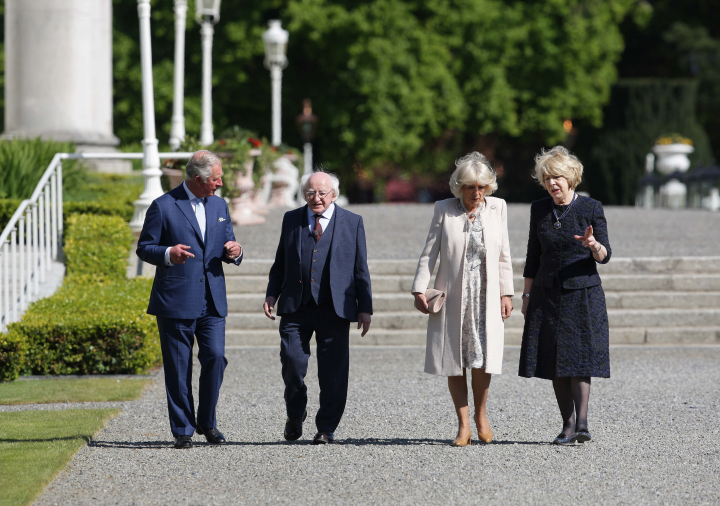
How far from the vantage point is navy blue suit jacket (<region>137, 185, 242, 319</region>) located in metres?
5.59

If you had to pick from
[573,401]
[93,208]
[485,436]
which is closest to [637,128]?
[93,208]

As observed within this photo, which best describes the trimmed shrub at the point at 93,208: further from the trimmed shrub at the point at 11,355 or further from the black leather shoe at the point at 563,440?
the black leather shoe at the point at 563,440

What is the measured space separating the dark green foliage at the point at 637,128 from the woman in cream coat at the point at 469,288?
2646 cm

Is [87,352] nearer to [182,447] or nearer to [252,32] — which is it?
[182,447]

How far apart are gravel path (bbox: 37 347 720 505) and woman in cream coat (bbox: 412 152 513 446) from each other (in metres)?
0.40

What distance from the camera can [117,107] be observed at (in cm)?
2717

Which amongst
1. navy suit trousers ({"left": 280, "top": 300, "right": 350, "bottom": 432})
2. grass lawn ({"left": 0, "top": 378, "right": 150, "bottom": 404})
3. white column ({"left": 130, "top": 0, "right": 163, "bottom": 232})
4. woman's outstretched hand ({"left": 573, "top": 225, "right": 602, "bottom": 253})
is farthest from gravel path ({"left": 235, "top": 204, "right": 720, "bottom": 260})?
woman's outstretched hand ({"left": 573, "top": 225, "right": 602, "bottom": 253})

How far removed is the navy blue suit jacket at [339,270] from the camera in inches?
225

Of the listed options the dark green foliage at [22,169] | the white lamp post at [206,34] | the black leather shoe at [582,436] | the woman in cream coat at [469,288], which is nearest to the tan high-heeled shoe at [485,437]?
the woman in cream coat at [469,288]

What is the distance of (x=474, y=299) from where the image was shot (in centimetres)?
570

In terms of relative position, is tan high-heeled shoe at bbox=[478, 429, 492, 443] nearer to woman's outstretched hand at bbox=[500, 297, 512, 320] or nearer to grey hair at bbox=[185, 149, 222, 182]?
woman's outstretched hand at bbox=[500, 297, 512, 320]

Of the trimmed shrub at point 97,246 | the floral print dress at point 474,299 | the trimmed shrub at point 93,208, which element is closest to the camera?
the floral print dress at point 474,299

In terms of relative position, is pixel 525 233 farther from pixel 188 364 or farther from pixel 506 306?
pixel 188 364

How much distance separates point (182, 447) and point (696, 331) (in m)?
6.00
